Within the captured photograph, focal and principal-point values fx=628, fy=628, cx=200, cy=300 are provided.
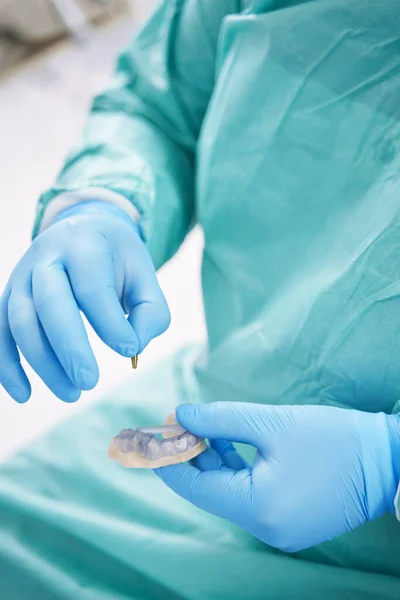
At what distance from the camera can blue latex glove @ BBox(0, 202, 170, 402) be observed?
1.92ft

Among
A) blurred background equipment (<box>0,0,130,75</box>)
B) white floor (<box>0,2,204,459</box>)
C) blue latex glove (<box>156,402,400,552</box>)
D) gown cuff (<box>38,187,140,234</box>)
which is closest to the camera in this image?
blue latex glove (<box>156,402,400,552</box>)

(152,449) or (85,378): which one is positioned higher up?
(85,378)

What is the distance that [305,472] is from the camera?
0.57 metres

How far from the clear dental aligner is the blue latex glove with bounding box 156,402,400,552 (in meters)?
0.03

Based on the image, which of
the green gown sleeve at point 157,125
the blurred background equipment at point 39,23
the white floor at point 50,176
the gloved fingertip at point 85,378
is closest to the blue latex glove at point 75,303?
the gloved fingertip at point 85,378

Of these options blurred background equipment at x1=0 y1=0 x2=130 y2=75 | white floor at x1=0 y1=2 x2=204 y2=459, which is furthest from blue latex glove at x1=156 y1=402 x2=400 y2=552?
blurred background equipment at x1=0 y1=0 x2=130 y2=75

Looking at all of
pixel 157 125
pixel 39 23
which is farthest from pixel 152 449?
pixel 39 23

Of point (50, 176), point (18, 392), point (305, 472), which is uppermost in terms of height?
point (18, 392)

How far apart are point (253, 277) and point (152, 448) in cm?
25

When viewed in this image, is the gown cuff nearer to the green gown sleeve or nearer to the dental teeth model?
the green gown sleeve

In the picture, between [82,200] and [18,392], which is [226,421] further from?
[82,200]

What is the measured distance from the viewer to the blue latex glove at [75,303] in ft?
1.92

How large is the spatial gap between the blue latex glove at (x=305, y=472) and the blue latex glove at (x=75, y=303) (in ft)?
0.40

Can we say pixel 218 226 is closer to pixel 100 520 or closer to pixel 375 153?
pixel 375 153
